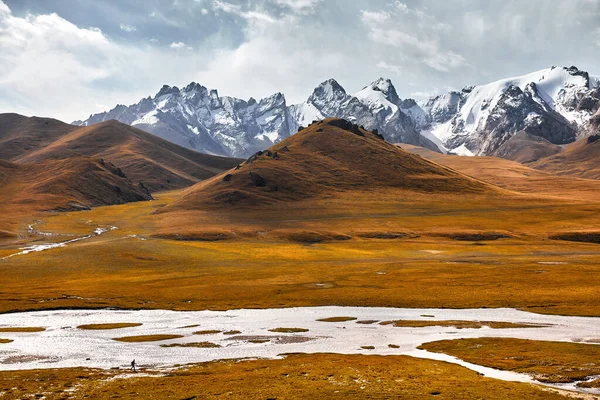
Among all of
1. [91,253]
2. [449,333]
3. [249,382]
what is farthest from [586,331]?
[91,253]

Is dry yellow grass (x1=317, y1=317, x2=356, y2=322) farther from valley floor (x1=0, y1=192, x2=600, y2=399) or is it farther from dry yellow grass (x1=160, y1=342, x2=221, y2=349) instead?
dry yellow grass (x1=160, y1=342, x2=221, y2=349)

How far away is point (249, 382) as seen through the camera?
45.2 meters

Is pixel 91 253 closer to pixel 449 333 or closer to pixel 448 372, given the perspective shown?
pixel 449 333

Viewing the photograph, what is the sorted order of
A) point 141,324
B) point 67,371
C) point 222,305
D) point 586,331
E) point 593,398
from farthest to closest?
1. point 222,305
2. point 141,324
3. point 586,331
4. point 67,371
5. point 593,398

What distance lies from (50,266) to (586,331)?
124780 mm

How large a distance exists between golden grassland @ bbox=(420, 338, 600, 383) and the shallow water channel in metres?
2.05

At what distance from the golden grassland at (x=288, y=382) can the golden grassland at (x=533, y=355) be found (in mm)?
5344

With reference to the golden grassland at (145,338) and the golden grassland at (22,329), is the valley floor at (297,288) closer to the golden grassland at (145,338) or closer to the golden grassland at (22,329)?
the golden grassland at (22,329)

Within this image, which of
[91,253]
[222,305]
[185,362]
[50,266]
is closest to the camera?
[185,362]

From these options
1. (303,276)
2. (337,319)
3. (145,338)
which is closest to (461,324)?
(337,319)

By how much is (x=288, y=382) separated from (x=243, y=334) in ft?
95.9

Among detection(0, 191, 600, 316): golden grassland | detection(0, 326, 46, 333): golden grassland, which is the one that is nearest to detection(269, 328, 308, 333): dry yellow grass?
detection(0, 191, 600, 316): golden grassland

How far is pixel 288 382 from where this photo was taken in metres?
45.0

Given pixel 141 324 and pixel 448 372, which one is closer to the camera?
pixel 448 372
